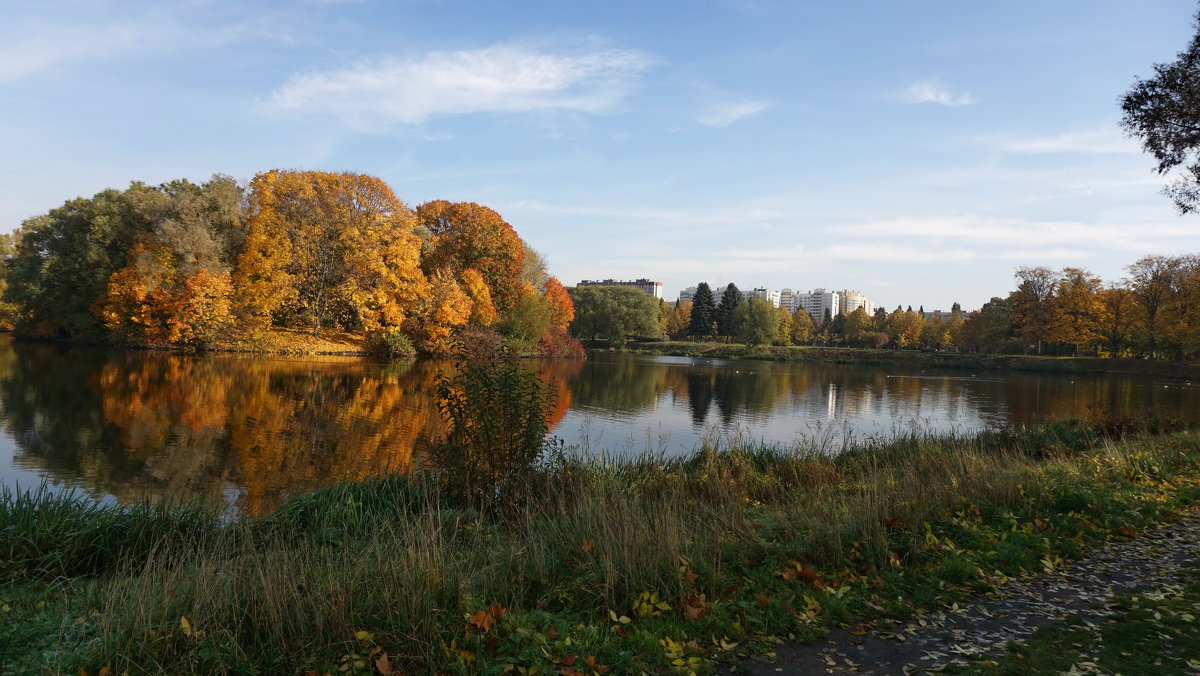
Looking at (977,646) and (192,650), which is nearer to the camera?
(192,650)

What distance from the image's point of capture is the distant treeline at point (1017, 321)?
200ft

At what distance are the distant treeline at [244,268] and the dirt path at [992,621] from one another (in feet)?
115

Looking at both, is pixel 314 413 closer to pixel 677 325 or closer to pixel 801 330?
pixel 677 325

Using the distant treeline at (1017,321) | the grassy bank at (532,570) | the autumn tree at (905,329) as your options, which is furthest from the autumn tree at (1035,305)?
Result: the grassy bank at (532,570)

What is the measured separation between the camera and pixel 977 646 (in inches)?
Result: 182

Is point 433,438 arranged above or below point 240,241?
below

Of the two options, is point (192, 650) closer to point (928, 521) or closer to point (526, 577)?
point (526, 577)

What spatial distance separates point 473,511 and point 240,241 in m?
42.1

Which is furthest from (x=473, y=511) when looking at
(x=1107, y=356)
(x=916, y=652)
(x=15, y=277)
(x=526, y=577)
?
(x=1107, y=356)

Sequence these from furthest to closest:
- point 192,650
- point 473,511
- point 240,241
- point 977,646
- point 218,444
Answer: point 240,241
point 218,444
point 473,511
point 977,646
point 192,650

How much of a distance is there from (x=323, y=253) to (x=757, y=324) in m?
61.8

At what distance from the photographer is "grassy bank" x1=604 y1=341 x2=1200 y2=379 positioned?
5800 centimetres

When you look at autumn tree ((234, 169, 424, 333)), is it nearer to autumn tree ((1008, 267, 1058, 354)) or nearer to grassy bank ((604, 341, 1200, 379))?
grassy bank ((604, 341, 1200, 379))

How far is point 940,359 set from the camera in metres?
72.9
